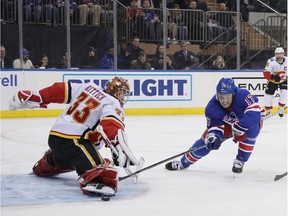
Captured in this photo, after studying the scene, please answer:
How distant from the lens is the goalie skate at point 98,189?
355 cm

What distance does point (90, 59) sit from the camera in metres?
10.1

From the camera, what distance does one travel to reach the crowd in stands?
388 inches

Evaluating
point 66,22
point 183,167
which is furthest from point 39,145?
point 66,22

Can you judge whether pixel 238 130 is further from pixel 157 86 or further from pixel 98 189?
pixel 157 86

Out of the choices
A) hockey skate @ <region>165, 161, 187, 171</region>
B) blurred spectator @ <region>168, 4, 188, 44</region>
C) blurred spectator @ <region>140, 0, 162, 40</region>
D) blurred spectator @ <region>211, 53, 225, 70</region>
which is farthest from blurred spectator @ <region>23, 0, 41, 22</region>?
hockey skate @ <region>165, 161, 187, 171</region>

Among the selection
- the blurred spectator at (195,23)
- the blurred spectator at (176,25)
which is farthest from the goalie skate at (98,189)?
the blurred spectator at (195,23)

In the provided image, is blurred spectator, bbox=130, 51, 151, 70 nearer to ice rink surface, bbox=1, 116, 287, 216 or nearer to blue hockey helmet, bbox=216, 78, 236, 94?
ice rink surface, bbox=1, 116, 287, 216

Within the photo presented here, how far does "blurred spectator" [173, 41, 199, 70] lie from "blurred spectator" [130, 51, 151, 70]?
0.58 meters

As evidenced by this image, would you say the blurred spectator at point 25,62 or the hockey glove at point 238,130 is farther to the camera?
the blurred spectator at point 25,62

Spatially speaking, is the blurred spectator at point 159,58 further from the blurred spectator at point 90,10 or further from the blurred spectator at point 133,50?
the blurred spectator at point 90,10

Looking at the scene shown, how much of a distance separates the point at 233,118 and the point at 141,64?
6.14 meters

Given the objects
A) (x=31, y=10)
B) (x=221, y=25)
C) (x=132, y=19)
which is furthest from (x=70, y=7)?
(x=221, y=25)

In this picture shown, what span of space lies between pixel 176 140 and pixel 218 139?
8.19ft

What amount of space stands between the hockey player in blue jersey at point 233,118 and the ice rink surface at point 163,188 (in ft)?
0.82
